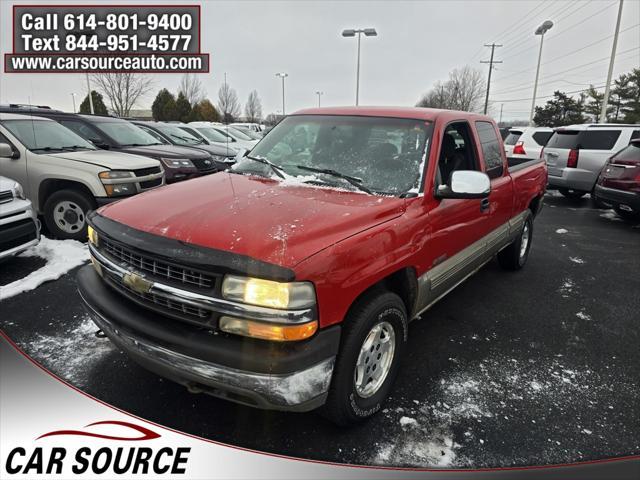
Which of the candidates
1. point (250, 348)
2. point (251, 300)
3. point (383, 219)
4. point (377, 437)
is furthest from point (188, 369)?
point (383, 219)

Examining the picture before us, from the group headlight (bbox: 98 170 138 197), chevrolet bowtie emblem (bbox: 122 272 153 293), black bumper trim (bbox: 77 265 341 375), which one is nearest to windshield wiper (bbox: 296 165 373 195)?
black bumper trim (bbox: 77 265 341 375)

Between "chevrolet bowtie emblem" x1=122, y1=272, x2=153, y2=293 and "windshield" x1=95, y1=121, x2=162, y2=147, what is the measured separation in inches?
270

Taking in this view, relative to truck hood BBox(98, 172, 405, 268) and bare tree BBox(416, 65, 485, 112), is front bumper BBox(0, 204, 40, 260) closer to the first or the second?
truck hood BBox(98, 172, 405, 268)

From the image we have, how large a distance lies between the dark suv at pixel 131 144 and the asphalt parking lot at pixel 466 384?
12.2 feet

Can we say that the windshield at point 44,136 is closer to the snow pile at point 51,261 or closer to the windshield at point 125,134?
the windshield at point 125,134

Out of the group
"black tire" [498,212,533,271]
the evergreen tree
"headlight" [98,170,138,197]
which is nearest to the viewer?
"black tire" [498,212,533,271]

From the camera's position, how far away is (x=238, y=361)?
2.01m

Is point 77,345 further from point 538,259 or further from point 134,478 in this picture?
point 538,259

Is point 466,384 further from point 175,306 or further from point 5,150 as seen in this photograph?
point 5,150

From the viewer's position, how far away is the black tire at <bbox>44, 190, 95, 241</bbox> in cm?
609

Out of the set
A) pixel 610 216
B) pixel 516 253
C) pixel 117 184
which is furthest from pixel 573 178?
pixel 117 184

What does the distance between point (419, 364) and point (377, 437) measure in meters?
0.94

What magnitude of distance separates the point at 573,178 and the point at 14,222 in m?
10.8

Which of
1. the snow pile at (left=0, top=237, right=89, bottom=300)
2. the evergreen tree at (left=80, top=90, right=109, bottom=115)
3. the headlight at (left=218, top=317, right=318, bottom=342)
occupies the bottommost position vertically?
the snow pile at (left=0, top=237, right=89, bottom=300)
